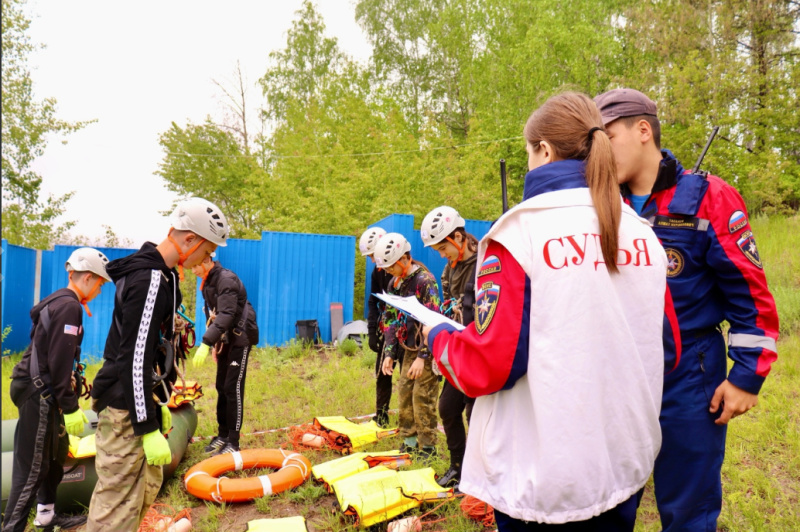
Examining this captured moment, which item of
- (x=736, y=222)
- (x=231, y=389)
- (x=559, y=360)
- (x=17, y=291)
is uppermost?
(x=736, y=222)

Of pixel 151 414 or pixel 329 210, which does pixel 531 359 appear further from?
pixel 329 210

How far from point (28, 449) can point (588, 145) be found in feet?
14.7

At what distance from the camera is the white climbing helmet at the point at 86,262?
4266mm

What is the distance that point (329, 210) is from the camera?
696 inches

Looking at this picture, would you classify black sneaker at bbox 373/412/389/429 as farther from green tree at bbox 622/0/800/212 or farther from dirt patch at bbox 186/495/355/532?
green tree at bbox 622/0/800/212

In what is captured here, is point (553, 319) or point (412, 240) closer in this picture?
point (553, 319)

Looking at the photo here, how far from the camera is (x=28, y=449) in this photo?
397cm

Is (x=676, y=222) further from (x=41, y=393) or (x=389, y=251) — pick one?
(x=41, y=393)

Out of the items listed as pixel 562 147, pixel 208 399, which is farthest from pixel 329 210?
pixel 562 147

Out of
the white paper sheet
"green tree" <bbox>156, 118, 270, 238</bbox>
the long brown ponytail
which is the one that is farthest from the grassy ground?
"green tree" <bbox>156, 118, 270, 238</bbox>

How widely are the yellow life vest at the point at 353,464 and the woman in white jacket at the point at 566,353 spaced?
3358 millimetres

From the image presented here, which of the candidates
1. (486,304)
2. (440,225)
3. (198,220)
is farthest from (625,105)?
(440,225)

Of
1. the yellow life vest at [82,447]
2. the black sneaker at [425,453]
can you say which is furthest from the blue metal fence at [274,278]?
the yellow life vest at [82,447]

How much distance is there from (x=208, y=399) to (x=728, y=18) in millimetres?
15382
